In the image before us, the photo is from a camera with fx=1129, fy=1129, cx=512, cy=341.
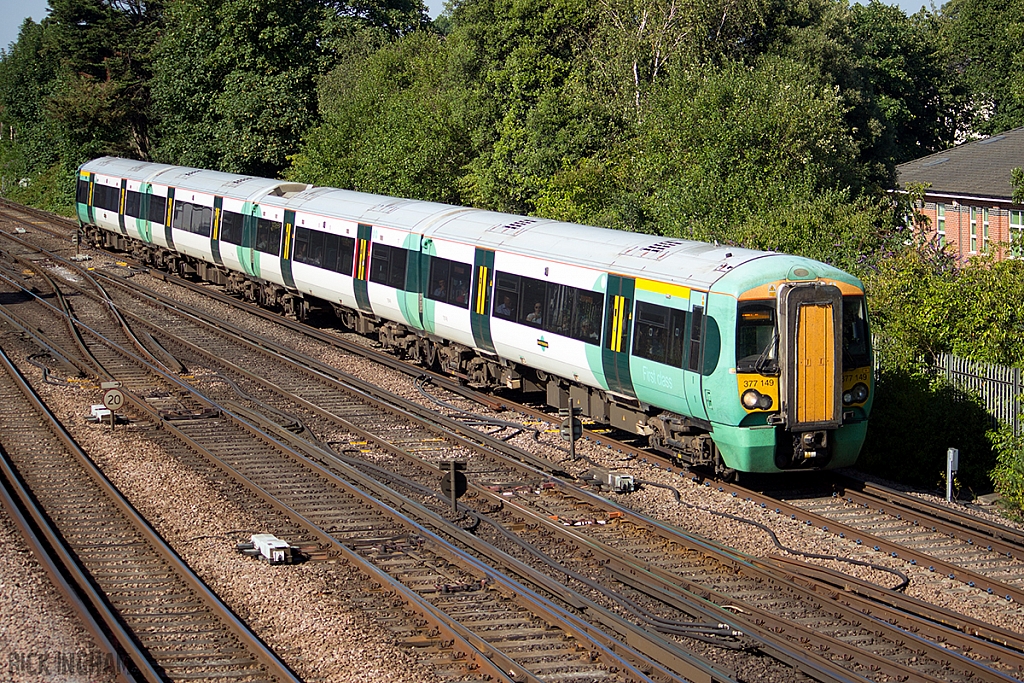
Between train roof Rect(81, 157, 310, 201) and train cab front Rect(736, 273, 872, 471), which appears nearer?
train cab front Rect(736, 273, 872, 471)

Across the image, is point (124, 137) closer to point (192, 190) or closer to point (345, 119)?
point (345, 119)

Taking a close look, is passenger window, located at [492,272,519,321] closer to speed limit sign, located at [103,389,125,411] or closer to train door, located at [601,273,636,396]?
train door, located at [601,273,636,396]

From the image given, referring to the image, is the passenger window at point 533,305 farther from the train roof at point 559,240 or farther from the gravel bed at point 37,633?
the gravel bed at point 37,633

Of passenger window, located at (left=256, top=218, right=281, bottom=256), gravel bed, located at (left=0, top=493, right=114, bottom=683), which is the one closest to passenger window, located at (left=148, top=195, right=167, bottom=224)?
passenger window, located at (left=256, top=218, right=281, bottom=256)

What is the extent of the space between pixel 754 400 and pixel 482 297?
6.69 meters

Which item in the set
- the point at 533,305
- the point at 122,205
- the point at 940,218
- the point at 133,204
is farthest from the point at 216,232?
the point at 940,218

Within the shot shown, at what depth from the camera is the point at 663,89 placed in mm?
28875

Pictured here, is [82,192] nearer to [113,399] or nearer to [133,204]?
[133,204]

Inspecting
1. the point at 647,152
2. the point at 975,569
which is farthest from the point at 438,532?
the point at 647,152

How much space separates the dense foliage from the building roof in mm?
1527

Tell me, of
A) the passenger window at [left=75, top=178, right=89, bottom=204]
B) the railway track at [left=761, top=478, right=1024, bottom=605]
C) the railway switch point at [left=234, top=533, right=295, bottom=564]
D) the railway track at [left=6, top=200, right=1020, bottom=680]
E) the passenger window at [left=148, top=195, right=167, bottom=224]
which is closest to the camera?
the railway track at [left=6, top=200, right=1020, bottom=680]

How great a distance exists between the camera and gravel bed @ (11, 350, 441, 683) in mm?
10047

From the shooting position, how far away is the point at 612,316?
1602 centimetres

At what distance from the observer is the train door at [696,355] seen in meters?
14.2
